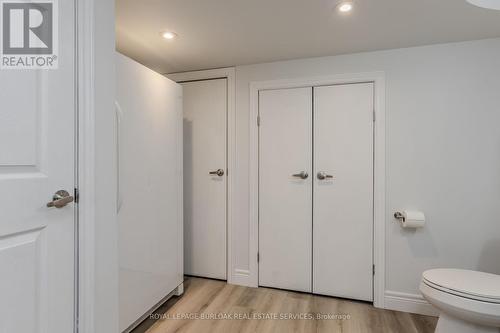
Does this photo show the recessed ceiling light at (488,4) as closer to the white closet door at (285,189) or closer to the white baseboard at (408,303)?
the white closet door at (285,189)

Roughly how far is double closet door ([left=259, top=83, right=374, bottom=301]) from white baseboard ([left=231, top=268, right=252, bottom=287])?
131 mm

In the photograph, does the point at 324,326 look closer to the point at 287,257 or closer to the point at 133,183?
the point at 287,257

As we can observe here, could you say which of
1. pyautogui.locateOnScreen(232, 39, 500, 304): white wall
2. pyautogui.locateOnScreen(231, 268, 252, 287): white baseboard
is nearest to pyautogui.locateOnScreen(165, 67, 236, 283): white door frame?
pyautogui.locateOnScreen(231, 268, 252, 287): white baseboard

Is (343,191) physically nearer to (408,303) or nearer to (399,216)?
(399,216)

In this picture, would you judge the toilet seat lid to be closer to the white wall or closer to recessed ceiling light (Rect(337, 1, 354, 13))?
the white wall

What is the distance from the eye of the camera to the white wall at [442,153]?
194 centimetres

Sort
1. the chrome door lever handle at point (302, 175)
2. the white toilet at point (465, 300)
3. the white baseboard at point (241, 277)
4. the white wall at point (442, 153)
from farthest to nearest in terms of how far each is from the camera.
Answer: the white baseboard at point (241, 277) < the chrome door lever handle at point (302, 175) < the white wall at point (442, 153) < the white toilet at point (465, 300)

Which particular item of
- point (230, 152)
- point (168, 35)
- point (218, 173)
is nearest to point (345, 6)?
point (168, 35)

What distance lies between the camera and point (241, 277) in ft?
8.22

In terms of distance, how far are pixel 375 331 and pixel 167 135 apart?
7.06ft

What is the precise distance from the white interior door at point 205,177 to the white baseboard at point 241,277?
128 mm

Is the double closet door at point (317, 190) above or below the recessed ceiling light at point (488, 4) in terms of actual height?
below

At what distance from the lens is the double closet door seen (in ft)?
7.20

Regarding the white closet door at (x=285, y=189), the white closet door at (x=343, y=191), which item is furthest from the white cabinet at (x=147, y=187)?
the white closet door at (x=343, y=191)
